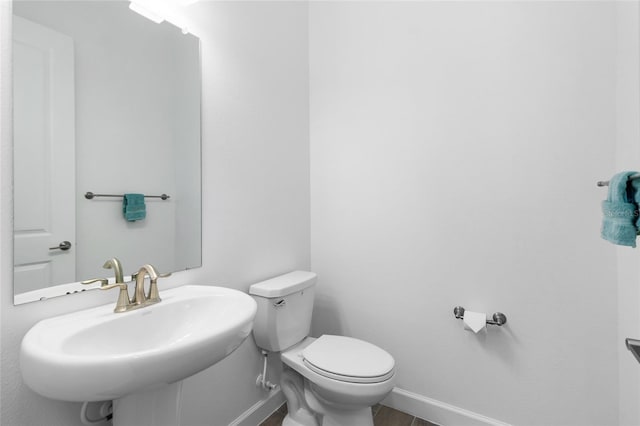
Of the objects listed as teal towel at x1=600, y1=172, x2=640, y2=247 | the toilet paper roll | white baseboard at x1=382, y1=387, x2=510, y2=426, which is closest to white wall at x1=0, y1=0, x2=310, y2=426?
white baseboard at x1=382, y1=387, x2=510, y2=426

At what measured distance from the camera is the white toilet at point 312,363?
120 cm

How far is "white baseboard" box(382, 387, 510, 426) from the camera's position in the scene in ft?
4.78

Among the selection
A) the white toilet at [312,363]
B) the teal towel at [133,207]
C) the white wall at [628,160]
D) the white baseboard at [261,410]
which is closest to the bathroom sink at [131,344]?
the teal towel at [133,207]

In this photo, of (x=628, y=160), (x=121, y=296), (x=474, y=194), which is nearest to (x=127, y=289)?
(x=121, y=296)

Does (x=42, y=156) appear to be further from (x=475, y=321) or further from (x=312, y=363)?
(x=475, y=321)

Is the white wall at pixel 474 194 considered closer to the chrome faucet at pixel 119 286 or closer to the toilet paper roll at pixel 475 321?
the toilet paper roll at pixel 475 321

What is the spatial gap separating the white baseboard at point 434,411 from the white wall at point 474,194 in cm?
3

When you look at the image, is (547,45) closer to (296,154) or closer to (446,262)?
(446,262)

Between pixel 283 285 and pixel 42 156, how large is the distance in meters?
1.02

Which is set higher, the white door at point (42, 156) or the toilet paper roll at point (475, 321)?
the white door at point (42, 156)

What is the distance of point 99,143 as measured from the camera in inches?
38.7

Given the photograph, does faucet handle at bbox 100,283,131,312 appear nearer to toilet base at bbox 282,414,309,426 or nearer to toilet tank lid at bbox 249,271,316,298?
toilet tank lid at bbox 249,271,316,298

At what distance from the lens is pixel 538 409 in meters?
1.34

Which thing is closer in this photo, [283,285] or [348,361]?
[348,361]
